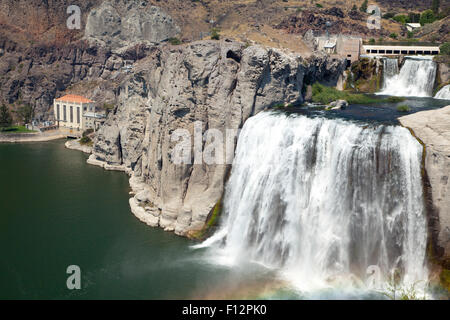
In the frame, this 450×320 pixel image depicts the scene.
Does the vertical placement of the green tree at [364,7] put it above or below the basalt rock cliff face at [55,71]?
above

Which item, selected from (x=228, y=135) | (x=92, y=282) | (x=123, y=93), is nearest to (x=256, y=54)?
(x=228, y=135)

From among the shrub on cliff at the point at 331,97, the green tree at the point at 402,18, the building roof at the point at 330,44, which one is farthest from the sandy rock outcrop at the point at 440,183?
the green tree at the point at 402,18

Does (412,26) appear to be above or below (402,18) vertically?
below

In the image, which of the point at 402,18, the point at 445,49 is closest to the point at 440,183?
the point at 445,49

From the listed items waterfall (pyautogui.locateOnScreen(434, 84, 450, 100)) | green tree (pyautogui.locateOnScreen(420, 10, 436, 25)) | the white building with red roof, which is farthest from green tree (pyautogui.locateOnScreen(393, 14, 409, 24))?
the white building with red roof

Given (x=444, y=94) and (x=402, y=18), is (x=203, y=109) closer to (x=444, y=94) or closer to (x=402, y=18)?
(x=444, y=94)

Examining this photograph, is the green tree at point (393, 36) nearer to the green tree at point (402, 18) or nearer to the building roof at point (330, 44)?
the green tree at point (402, 18)
